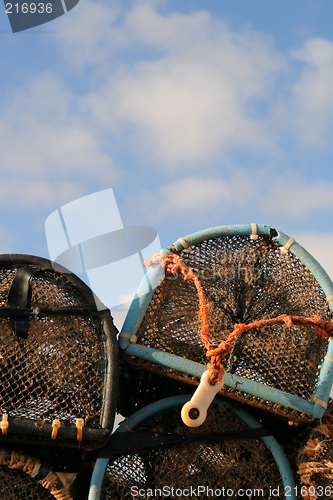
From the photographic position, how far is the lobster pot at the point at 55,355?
7.30 feet

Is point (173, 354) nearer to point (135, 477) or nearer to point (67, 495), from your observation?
point (135, 477)

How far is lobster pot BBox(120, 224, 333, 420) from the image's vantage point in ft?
7.88

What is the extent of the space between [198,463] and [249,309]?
690mm

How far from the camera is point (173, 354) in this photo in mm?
2412

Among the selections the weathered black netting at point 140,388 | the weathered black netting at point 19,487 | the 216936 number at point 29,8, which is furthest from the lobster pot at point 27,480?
the 216936 number at point 29,8

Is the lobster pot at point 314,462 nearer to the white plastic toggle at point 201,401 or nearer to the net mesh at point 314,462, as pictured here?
the net mesh at point 314,462

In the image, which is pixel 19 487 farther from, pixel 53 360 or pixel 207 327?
pixel 207 327

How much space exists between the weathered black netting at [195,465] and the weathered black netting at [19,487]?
0.25 metres

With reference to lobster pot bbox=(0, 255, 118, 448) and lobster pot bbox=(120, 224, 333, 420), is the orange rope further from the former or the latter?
lobster pot bbox=(0, 255, 118, 448)

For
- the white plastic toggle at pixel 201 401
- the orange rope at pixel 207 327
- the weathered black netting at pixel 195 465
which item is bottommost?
the weathered black netting at pixel 195 465

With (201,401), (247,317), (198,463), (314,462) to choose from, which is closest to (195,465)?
(198,463)

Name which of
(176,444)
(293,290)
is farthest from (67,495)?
(293,290)

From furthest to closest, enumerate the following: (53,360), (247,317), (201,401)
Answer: (247,317) < (53,360) < (201,401)

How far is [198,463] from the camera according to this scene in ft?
7.80
